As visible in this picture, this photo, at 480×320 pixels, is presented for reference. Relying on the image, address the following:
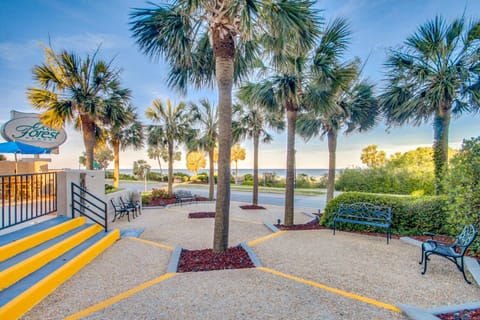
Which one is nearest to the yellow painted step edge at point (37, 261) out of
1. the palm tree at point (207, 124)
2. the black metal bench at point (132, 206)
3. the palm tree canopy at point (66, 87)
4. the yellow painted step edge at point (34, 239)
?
the yellow painted step edge at point (34, 239)

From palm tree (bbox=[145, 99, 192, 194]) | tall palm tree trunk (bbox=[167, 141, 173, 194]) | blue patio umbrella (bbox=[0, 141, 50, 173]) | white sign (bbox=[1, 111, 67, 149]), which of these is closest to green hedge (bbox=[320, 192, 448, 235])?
tall palm tree trunk (bbox=[167, 141, 173, 194])

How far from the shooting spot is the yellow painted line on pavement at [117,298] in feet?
9.05

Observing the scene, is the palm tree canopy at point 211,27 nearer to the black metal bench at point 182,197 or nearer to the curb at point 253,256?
the curb at point 253,256

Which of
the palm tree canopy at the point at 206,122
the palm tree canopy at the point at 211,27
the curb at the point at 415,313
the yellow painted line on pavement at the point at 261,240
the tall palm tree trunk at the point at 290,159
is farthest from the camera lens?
the palm tree canopy at the point at 206,122

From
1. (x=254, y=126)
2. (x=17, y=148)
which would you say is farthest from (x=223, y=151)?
(x=17, y=148)

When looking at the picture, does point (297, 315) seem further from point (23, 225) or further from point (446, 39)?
point (446, 39)

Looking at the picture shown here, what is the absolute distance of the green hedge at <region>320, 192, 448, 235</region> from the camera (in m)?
6.32

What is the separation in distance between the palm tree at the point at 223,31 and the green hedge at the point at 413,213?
4883mm

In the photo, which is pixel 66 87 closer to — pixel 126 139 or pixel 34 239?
pixel 126 139

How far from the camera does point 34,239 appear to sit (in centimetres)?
429

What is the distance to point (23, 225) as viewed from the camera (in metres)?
5.02

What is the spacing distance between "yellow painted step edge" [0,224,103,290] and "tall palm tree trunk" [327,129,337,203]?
31.9ft

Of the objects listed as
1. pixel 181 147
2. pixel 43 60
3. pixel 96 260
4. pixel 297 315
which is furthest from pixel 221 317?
pixel 181 147

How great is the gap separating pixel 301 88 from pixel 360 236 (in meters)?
5.20
